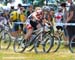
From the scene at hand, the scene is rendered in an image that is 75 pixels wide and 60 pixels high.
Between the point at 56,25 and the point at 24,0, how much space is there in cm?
1005

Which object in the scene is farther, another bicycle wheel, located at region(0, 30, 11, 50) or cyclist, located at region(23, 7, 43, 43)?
another bicycle wheel, located at region(0, 30, 11, 50)

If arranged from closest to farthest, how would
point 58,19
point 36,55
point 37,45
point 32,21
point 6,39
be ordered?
point 36,55 < point 37,45 < point 32,21 < point 6,39 < point 58,19

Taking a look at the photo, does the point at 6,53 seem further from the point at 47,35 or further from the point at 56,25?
the point at 56,25

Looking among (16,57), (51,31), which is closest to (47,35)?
(51,31)

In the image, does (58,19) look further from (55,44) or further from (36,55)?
(36,55)

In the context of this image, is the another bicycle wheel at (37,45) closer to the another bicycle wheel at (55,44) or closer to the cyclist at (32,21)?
the cyclist at (32,21)

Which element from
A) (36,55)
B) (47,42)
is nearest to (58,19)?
(47,42)

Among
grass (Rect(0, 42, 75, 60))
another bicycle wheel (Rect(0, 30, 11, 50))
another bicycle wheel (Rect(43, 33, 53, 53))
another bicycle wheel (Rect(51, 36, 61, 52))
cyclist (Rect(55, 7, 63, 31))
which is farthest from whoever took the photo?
cyclist (Rect(55, 7, 63, 31))

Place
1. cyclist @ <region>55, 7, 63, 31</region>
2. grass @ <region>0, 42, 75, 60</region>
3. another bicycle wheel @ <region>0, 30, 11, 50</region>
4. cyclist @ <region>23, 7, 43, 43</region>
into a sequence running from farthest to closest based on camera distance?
cyclist @ <region>55, 7, 63, 31</region>
another bicycle wheel @ <region>0, 30, 11, 50</region>
cyclist @ <region>23, 7, 43, 43</region>
grass @ <region>0, 42, 75, 60</region>

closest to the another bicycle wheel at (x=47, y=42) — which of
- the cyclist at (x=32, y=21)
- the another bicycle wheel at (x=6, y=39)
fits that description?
the cyclist at (x=32, y=21)

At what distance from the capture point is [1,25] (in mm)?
20375

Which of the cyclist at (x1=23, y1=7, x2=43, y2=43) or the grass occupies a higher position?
the cyclist at (x1=23, y1=7, x2=43, y2=43)

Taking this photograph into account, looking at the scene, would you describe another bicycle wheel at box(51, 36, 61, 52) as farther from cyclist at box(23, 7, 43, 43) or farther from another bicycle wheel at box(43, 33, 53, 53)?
cyclist at box(23, 7, 43, 43)

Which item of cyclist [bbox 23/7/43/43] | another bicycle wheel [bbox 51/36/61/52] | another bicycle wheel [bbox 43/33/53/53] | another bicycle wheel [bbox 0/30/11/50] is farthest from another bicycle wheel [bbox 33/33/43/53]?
another bicycle wheel [bbox 0/30/11/50]
